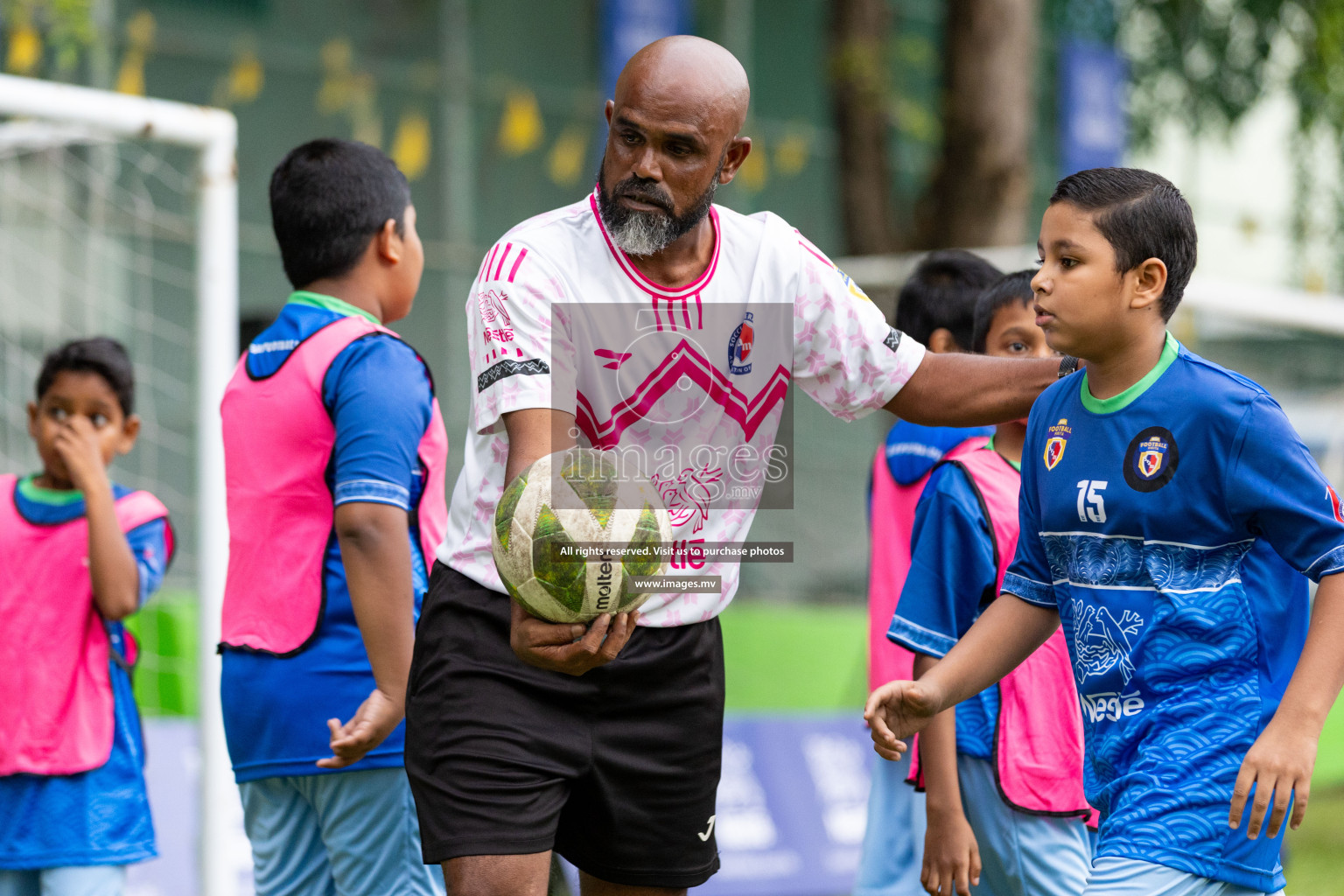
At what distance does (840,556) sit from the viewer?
46.9 ft

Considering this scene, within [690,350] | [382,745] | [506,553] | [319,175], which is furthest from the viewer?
[319,175]

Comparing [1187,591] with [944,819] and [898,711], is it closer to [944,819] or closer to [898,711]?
[898,711]

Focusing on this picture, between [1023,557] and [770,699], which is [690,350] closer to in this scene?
[1023,557]

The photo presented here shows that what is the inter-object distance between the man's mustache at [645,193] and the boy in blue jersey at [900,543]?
1342mm

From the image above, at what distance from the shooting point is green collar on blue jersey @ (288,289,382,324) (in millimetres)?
3629

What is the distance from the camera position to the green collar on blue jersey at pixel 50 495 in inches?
167

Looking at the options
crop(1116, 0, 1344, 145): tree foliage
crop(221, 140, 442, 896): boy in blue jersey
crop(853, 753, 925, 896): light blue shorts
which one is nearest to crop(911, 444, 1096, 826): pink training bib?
crop(853, 753, 925, 896): light blue shorts

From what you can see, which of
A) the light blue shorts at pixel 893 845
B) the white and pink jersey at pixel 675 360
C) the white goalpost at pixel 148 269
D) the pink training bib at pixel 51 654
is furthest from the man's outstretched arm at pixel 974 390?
the white goalpost at pixel 148 269

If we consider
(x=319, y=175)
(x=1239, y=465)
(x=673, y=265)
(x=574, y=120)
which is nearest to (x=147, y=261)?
(x=574, y=120)

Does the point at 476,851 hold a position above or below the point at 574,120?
below

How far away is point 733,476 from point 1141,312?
0.87 m

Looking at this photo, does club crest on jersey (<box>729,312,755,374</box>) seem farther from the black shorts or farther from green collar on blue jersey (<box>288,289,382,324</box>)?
green collar on blue jersey (<box>288,289,382,324</box>)

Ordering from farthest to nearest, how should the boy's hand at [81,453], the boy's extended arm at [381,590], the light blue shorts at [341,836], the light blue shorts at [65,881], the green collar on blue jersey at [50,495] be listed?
the green collar on blue jersey at [50,495], the boy's hand at [81,453], the light blue shorts at [65,881], the light blue shorts at [341,836], the boy's extended arm at [381,590]

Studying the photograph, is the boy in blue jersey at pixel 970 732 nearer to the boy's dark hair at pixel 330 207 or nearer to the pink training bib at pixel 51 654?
the boy's dark hair at pixel 330 207
